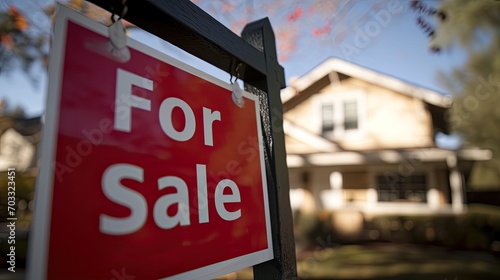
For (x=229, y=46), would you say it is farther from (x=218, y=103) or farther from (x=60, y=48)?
(x=60, y=48)

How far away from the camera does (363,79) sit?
31.1 feet

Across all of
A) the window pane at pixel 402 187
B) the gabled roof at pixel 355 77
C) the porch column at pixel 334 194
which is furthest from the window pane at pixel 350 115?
the window pane at pixel 402 187

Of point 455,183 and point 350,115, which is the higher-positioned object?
point 350,115

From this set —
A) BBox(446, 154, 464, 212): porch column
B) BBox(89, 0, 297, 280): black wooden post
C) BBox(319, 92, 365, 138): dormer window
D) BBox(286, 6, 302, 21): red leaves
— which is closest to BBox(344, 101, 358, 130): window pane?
BBox(319, 92, 365, 138): dormer window

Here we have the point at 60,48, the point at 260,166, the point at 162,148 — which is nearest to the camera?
the point at 60,48

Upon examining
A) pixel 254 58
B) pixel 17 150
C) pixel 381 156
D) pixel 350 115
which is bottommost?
pixel 254 58

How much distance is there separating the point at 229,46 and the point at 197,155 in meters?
0.41

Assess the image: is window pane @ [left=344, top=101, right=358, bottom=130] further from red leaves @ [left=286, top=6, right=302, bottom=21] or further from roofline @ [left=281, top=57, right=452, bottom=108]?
red leaves @ [left=286, top=6, right=302, bottom=21]

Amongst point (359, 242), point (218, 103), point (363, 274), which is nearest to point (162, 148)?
point (218, 103)

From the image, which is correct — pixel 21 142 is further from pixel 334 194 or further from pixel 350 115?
pixel 350 115

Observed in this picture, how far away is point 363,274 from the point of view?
5.58 m

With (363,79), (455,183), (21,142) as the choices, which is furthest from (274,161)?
(455,183)

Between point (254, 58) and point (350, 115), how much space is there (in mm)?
9210

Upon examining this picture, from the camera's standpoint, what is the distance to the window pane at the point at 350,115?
9656 mm
